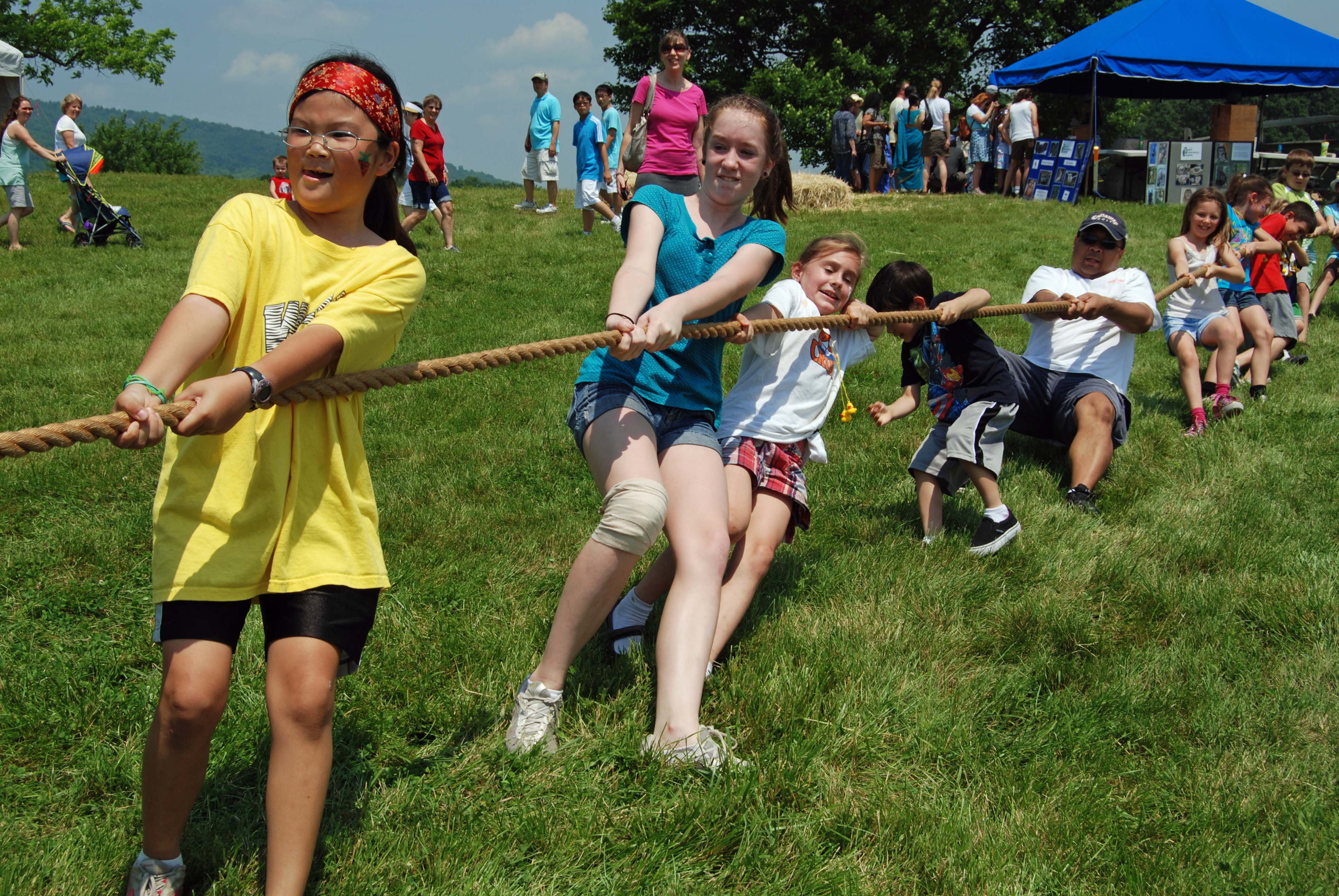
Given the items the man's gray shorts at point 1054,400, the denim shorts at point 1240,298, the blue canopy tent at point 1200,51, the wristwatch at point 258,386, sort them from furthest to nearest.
A: the blue canopy tent at point 1200,51
the denim shorts at point 1240,298
the man's gray shorts at point 1054,400
the wristwatch at point 258,386

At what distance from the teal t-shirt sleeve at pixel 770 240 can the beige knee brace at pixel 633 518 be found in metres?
0.93

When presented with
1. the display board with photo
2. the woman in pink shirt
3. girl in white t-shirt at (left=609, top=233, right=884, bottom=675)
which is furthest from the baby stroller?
the display board with photo

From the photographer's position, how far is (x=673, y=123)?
10.1 m

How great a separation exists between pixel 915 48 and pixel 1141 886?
37341 millimetres

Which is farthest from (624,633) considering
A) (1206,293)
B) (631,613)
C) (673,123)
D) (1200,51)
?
(1200,51)

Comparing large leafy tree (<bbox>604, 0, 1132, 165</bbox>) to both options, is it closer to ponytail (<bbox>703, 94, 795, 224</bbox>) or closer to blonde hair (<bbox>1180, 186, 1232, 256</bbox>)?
blonde hair (<bbox>1180, 186, 1232, 256</bbox>)

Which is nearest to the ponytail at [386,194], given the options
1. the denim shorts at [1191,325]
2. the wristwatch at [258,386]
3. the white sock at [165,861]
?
the wristwatch at [258,386]

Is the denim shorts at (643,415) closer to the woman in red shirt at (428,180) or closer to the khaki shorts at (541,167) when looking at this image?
the woman in red shirt at (428,180)

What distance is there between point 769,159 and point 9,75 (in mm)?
18605

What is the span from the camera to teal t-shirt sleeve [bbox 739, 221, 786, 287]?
3.47m

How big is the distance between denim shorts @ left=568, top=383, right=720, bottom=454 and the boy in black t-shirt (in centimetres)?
160

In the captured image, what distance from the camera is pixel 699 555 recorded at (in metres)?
3.09

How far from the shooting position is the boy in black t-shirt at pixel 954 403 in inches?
186

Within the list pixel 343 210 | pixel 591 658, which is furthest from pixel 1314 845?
pixel 343 210
